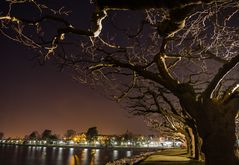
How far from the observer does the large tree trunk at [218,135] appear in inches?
391

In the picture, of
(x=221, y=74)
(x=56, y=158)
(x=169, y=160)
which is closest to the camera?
(x=221, y=74)

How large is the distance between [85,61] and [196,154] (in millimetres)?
15258

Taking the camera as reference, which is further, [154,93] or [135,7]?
[154,93]

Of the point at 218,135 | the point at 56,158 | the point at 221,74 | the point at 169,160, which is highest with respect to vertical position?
the point at 221,74

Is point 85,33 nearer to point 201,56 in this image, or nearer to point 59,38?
point 59,38

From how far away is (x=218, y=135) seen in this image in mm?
10055

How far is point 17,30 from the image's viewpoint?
30.5 feet

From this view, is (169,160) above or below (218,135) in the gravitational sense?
below

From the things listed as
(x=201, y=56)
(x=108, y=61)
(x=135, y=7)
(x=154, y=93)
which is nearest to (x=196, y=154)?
(x=154, y=93)

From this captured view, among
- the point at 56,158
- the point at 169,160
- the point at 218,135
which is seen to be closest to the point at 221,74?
the point at 218,135

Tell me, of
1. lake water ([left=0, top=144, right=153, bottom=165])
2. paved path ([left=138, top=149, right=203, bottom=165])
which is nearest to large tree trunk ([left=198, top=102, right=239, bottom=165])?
paved path ([left=138, top=149, right=203, bottom=165])

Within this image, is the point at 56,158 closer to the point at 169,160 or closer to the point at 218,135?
the point at 169,160

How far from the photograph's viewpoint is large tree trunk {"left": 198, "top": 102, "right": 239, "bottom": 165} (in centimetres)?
994

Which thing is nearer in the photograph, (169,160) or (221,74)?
(221,74)
